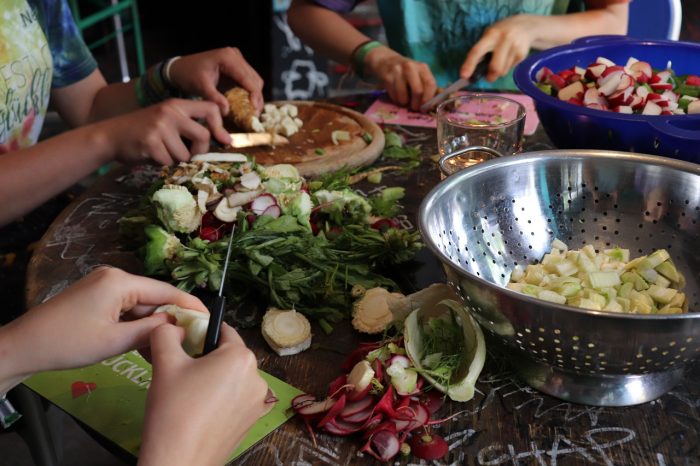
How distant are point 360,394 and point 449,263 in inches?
8.1

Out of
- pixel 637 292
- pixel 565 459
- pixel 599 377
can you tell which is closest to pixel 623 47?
pixel 637 292

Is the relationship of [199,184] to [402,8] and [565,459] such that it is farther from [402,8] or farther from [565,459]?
[402,8]

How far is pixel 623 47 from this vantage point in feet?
5.89

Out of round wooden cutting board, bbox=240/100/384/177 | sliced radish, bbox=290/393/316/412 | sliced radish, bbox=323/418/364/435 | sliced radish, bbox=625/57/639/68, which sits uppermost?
sliced radish, bbox=625/57/639/68

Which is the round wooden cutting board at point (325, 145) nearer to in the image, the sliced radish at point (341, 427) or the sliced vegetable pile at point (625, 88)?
the sliced vegetable pile at point (625, 88)

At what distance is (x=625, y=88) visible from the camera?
1487 mm

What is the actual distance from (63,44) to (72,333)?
1.38 m

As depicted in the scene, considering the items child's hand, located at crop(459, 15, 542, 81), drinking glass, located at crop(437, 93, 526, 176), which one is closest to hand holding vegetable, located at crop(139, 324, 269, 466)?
drinking glass, located at crop(437, 93, 526, 176)

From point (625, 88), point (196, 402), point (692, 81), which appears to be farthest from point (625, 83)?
point (196, 402)

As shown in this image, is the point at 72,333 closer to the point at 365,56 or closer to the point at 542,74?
the point at 542,74

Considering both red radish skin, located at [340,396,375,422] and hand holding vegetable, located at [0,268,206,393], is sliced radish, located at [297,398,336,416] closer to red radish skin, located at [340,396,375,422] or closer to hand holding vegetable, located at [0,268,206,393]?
red radish skin, located at [340,396,375,422]

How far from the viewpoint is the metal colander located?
0.87 metres

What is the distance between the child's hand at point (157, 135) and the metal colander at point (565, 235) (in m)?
0.73

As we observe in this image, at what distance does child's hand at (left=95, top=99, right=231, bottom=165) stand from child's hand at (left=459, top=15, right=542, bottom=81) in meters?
0.83
